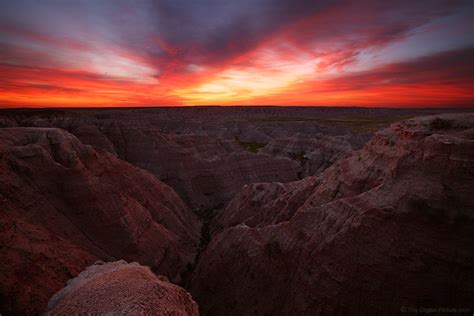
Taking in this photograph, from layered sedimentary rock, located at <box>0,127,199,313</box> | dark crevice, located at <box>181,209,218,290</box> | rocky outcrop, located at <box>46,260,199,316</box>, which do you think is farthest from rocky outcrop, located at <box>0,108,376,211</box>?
rocky outcrop, located at <box>46,260,199,316</box>

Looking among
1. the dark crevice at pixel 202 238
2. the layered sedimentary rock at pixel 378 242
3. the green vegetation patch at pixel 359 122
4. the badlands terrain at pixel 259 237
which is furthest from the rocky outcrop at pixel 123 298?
the green vegetation patch at pixel 359 122

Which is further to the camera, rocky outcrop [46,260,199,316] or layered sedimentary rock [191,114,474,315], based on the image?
layered sedimentary rock [191,114,474,315]

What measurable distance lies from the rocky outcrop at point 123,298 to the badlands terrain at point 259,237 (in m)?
0.06

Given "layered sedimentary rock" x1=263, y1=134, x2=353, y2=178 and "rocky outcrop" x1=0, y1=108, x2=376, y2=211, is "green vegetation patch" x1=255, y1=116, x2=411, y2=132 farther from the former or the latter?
"rocky outcrop" x1=0, y1=108, x2=376, y2=211

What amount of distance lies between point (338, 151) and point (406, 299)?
5036cm

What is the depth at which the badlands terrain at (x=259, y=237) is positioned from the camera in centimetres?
1215

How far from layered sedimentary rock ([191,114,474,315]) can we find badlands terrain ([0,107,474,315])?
2.2 inches

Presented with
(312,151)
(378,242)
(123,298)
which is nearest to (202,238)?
(378,242)

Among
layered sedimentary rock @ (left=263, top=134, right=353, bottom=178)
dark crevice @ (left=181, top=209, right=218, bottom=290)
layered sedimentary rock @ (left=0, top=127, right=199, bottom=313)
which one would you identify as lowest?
dark crevice @ (left=181, top=209, right=218, bottom=290)

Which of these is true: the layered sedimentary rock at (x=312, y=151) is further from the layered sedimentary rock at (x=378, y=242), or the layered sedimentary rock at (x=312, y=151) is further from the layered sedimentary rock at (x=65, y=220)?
the layered sedimentary rock at (x=378, y=242)

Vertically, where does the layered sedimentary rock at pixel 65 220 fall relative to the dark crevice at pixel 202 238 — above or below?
above

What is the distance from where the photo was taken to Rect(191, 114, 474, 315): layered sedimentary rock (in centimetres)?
1231

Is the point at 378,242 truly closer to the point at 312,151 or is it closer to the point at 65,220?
the point at 65,220

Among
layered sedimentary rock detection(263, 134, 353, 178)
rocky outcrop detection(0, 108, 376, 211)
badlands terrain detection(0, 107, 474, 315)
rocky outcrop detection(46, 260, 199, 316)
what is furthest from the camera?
layered sedimentary rock detection(263, 134, 353, 178)
